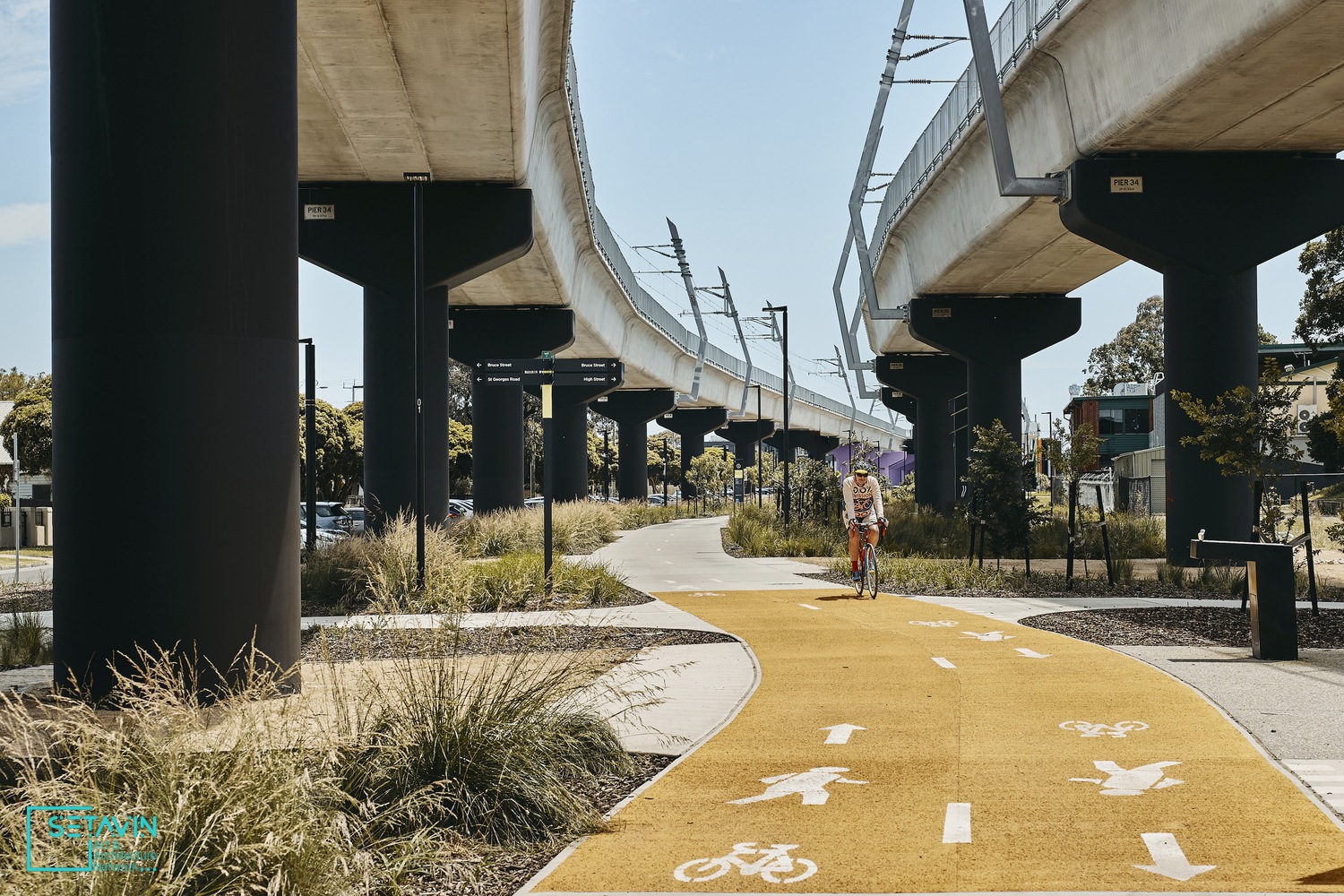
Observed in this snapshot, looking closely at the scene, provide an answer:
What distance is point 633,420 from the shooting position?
7181 cm

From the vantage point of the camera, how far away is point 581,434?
193 ft

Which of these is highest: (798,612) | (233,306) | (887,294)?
(887,294)

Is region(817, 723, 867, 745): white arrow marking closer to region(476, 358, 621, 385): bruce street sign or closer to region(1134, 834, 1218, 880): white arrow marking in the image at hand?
region(1134, 834, 1218, 880): white arrow marking

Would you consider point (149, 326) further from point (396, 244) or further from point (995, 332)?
point (995, 332)

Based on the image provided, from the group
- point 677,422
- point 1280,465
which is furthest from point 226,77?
point 677,422

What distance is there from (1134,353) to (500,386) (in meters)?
67.4

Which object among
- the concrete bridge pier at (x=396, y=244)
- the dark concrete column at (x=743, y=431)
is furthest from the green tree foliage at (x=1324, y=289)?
the dark concrete column at (x=743, y=431)

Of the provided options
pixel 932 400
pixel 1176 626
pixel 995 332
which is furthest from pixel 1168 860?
pixel 932 400

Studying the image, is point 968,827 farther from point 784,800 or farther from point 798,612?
point 798,612

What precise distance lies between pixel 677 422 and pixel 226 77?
84789 mm

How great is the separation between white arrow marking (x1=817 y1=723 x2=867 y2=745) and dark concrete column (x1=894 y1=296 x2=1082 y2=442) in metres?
30.8

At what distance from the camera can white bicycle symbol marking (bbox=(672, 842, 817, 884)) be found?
17.5ft

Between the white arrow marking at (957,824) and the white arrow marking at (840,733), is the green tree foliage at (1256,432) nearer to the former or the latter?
the white arrow marking at (840,733)

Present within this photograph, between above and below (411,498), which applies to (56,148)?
above
